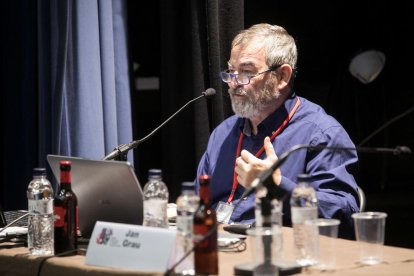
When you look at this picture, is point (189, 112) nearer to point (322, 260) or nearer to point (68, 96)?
point (68, 96)

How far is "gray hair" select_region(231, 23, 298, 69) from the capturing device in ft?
9.41

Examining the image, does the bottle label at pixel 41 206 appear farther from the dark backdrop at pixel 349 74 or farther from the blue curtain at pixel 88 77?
the dark backdrop at pixel 349 74

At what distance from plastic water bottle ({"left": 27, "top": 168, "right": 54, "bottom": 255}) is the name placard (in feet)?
0.82

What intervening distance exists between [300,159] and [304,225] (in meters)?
0.87

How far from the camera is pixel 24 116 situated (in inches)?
144

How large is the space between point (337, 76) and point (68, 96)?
9.02 ft

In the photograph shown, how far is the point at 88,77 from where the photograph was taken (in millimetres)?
3354

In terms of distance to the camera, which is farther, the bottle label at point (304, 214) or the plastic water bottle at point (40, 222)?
the plastic water bottle at point (40, 222)

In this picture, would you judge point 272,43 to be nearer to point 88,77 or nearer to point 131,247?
point 88,77

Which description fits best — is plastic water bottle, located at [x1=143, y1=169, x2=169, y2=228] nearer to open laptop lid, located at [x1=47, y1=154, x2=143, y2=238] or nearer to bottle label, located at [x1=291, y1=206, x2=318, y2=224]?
open laptop lid, located at [x1=47, y1=154, x2=143, y2=238]

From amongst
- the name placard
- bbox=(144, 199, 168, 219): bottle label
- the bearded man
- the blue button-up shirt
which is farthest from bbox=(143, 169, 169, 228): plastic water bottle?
the bearded man

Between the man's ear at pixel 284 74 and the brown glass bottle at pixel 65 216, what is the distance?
109 centimetres

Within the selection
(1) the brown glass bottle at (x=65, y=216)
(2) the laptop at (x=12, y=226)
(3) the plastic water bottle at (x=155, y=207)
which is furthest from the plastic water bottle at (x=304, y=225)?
(2) the laptop at (x=12, y=226)

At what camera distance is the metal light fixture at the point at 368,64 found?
16.3ft
